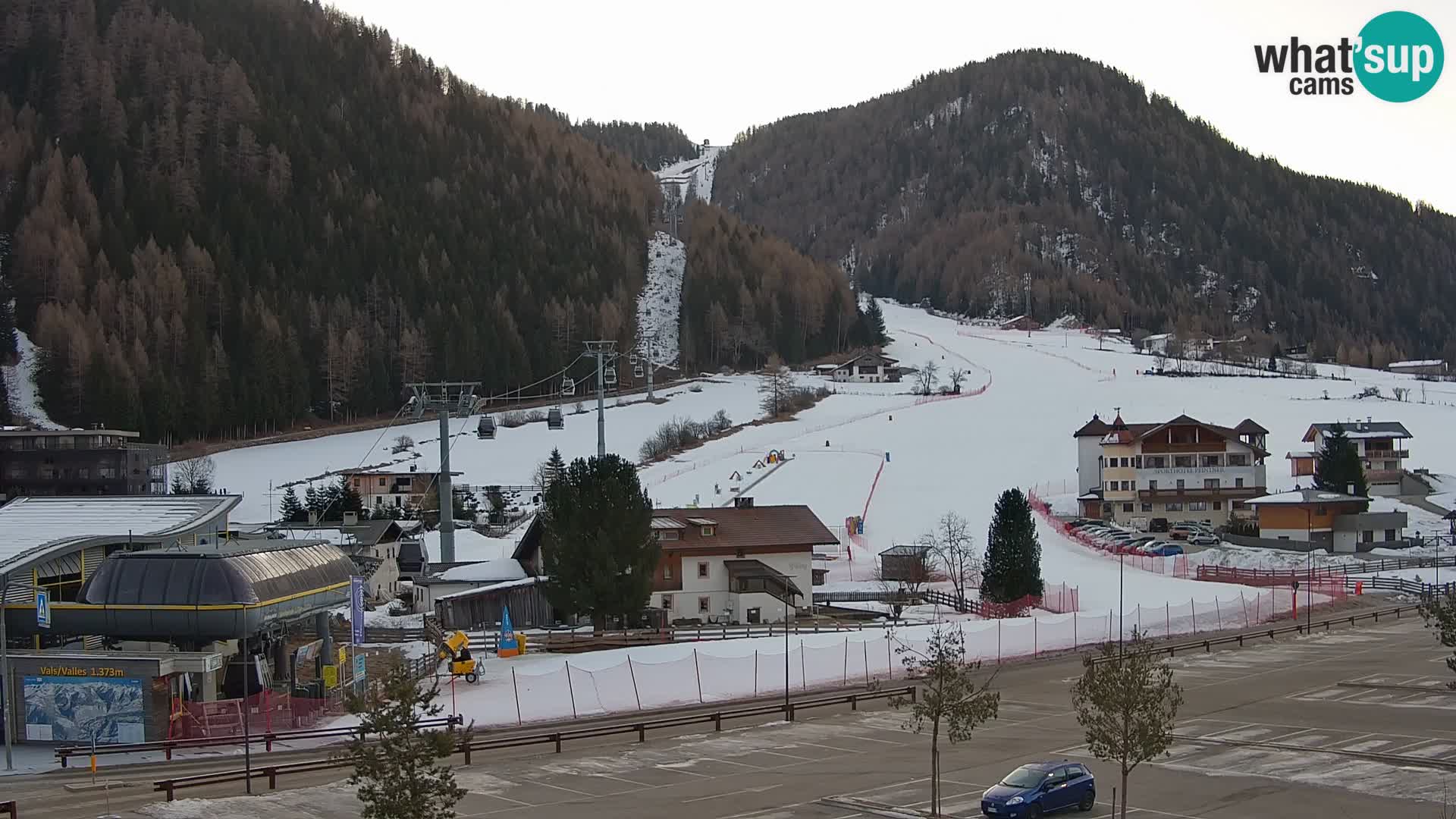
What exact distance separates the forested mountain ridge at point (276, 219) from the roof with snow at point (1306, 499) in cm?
7836

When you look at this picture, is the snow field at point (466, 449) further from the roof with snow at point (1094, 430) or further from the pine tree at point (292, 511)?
the roof with snow at point (1094, 430)

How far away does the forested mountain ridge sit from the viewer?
4592 inches

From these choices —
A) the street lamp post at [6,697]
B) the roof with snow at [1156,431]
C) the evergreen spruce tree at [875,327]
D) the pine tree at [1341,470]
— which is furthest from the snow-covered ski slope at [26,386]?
the evergreen spruce tree at [875,327]

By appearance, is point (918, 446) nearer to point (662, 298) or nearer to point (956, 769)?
point (956, 769)

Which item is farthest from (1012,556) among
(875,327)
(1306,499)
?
(875,327)

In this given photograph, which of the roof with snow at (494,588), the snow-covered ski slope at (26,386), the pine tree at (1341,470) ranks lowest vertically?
the roof with snow at (494,588)

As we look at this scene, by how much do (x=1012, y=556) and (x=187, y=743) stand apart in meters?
26.6

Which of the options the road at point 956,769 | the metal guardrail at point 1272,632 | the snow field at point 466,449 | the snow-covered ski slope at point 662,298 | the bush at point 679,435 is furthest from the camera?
the snow-covered ski slope at point 662,298

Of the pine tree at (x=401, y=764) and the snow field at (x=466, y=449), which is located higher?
the snow field at (x=466, y=449)

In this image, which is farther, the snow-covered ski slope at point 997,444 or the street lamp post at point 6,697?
the snow-covered ski slope at point 997,444

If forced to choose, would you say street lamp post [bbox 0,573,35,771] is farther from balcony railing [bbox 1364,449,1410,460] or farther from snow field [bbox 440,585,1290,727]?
balcony railing [bbox 1364,449,1410,460]

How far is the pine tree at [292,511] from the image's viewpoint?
69.4 m

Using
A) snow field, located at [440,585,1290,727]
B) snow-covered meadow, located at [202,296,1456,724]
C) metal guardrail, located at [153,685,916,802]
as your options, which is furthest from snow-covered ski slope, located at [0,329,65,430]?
metal guardrail, located at [153,685,916,802]

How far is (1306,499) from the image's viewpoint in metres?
59.4
